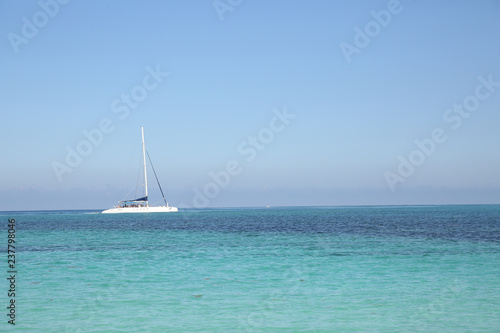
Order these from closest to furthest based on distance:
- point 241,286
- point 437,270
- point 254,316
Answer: point 254,316
point 241,286
point 437,270

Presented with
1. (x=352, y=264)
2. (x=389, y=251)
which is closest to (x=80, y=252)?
(x=352, y=264)

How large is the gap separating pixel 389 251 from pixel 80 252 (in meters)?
21.6

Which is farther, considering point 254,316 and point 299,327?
point 254,316

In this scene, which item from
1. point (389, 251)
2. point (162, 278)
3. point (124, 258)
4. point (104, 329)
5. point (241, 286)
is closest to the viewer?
point (104, 329)

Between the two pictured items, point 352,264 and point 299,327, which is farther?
point 352,264

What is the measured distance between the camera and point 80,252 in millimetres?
35312

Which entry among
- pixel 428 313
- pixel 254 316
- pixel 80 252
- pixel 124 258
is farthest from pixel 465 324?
pixel 80 252

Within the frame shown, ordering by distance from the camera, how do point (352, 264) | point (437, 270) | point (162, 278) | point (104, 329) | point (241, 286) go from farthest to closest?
1. point (352, 264)
2. point (437, 270)
3. point (162, 278)
4. point (241, 286)
5. point (104, 329)

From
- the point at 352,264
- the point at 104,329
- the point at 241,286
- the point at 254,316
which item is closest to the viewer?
the point at 104,329

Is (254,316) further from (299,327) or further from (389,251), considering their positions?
(389,251)

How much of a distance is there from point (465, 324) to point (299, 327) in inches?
197

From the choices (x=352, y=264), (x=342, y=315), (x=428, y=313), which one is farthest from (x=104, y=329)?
(x=352, y=264)

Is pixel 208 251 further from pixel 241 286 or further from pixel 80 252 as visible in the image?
pixel 241 286

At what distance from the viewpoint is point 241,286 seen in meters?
21.3
